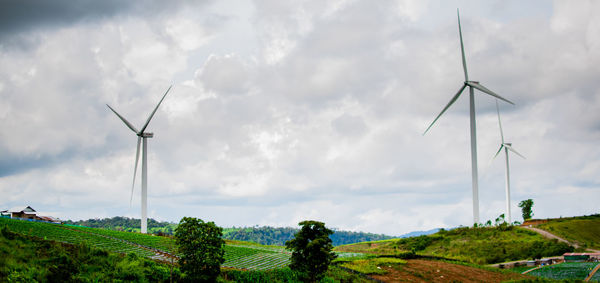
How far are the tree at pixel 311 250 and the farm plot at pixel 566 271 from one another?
38.3m

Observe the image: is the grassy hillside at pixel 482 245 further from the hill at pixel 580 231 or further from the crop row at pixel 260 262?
the crop row at pixel 260 262

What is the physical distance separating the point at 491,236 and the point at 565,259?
16545 millimetres

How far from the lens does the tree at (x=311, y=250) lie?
1869 inches

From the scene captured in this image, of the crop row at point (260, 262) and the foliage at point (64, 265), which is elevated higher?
the foliage at point (64, 265)

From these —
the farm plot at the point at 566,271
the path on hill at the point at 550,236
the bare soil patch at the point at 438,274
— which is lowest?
the farm plot at the point at 566,271

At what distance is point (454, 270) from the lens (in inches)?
2552

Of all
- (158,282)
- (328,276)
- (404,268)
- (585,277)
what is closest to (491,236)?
(585,277)

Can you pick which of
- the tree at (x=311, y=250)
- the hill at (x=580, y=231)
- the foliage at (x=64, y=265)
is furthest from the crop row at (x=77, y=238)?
the hill at (x=580, y=231)

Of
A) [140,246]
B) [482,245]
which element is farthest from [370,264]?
[482,245]

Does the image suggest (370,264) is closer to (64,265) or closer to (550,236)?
(64,265)

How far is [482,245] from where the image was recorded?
3529 inches

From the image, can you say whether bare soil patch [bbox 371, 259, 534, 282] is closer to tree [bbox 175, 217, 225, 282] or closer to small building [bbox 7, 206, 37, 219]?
tree [bbox 175, 217, 225, 282]

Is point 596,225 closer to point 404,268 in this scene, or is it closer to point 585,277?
point 585,277

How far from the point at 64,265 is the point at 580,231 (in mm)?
104655
